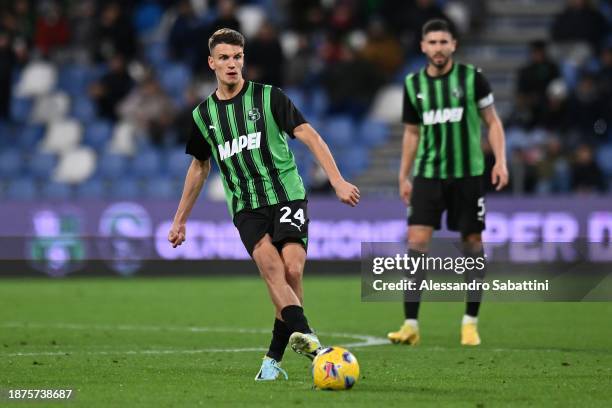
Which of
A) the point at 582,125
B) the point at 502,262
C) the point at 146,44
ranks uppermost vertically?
the point at 146,44

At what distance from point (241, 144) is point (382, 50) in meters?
13.5

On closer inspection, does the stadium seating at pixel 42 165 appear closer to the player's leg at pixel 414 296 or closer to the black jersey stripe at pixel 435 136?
the player's leg at pixel 414 296

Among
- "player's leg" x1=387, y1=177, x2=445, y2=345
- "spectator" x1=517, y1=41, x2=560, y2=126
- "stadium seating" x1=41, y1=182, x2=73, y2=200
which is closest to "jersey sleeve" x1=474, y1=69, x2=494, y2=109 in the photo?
"player's leg" x1=387, y1=177, x2=445, y2=345

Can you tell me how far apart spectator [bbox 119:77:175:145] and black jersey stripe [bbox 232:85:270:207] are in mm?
13494

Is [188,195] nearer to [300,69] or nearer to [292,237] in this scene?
[292,237]

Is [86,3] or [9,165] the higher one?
[86,3]

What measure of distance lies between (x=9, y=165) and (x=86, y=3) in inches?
189

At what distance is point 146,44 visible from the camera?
23141 millimetres

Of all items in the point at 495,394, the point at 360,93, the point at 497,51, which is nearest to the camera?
the point at 495,394

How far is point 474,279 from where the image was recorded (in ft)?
33.4

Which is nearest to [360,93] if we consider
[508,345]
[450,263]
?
[450,263]

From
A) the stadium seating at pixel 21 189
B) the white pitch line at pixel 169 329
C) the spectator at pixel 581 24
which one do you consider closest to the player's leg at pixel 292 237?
the white pitch line at pixel 169 329

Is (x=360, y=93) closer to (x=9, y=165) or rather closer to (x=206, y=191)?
(x=206, y=191)

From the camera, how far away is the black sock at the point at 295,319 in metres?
6.91
